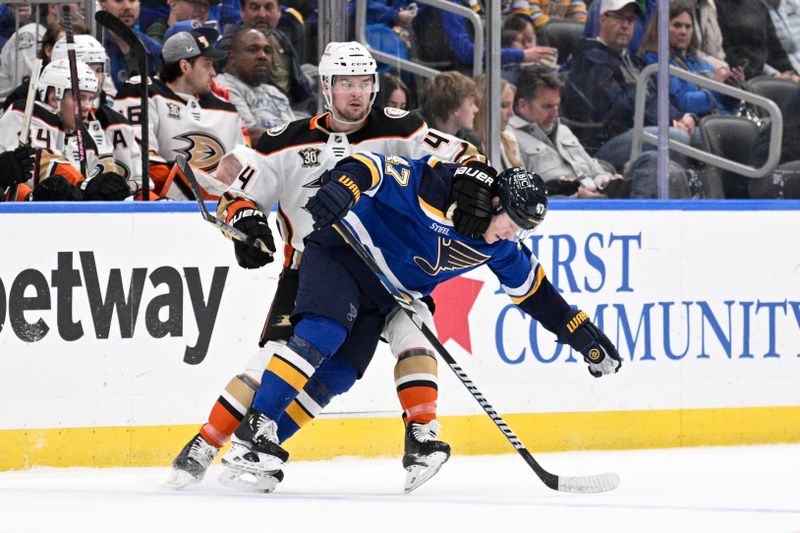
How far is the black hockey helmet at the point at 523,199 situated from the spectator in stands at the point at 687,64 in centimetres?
221

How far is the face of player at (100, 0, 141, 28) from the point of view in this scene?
5574 mm

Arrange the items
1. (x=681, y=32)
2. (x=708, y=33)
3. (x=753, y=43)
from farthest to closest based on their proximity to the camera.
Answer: (x=753, y=43) < (x=708, y=33) < (x=681, y=32)

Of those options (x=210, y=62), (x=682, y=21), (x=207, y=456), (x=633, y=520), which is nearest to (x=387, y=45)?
(x=210, y=62)

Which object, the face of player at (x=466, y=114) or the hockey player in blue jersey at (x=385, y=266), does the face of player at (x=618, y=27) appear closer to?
the face of player at (x=466, y=114)

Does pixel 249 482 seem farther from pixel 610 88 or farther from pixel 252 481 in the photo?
pixel 610 88

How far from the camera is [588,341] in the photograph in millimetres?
4207

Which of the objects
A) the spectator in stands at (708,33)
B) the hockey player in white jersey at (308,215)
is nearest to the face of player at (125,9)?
the hockey player in white jersey at (308,215)

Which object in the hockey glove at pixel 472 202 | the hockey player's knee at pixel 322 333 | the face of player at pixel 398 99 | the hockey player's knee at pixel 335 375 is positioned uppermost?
the face of player at pixel 398 99

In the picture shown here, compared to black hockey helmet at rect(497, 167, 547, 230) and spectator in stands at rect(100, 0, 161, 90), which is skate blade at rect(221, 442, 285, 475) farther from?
spectator in stands at rect(100, 0, 161, 90)

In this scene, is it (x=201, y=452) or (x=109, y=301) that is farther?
(x=109, y=301)

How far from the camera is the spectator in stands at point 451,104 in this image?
5633mm

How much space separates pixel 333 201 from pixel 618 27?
272 cm

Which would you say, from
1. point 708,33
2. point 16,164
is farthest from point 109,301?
point 708,33

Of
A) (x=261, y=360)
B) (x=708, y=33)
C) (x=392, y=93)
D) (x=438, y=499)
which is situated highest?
(x=708, y=33)
